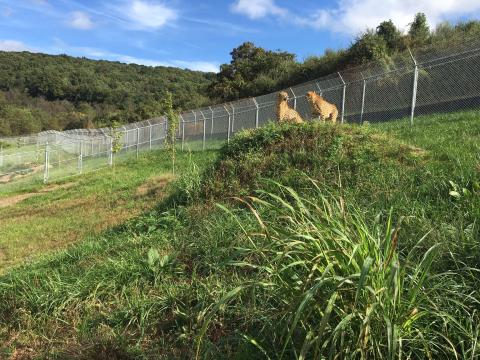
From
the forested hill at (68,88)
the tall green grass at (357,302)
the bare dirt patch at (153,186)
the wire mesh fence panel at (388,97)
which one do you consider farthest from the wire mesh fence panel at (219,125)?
the forested hill at (68,88)

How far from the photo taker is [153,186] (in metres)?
13.4

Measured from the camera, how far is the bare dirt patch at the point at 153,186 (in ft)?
40.1

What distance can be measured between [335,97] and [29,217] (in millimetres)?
10095

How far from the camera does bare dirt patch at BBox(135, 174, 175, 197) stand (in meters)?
12.2

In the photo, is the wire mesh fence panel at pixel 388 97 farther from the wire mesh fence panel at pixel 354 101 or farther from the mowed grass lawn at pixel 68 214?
the mowed grass lawn at pixel 68 214

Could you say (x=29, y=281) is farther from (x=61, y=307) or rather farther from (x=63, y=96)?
(x=63, y=96)

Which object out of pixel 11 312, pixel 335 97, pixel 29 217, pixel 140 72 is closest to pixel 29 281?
pixel 11 312

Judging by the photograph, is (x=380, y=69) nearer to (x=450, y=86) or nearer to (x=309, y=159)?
(x=450, y=86)

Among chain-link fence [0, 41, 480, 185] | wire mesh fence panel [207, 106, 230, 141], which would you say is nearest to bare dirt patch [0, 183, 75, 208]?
chain-link fence [0, 41, 480, 185]

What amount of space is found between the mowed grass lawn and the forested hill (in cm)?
6424

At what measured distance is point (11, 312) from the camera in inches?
189

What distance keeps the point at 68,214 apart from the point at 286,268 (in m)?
10.4

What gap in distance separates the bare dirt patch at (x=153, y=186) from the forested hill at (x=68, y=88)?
66.8 m

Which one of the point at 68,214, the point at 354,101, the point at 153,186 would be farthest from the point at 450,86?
the point at 68,214
